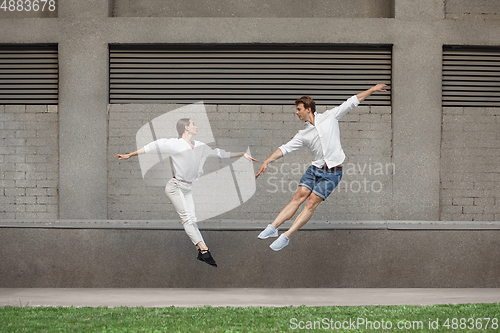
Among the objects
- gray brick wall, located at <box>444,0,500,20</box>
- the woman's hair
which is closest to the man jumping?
the woman's hair

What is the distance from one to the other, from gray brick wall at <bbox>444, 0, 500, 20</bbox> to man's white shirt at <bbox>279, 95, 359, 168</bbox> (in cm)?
351

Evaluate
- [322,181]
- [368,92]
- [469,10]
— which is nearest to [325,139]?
[322,181]

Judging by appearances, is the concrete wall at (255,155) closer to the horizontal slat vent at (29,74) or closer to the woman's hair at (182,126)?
the horizontal slat vent at (29,74)

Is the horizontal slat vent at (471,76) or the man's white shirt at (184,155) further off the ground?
the horizontal slat vent at (471,76)

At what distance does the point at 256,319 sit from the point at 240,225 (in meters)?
2.98

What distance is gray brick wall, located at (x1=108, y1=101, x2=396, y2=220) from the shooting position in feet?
31.1

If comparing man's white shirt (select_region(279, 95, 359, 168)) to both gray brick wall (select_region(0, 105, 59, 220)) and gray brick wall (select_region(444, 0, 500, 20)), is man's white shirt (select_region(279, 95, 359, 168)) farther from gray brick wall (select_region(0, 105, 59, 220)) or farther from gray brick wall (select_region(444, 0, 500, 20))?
gray brick wall (select_region(0, 105, 59, 220))

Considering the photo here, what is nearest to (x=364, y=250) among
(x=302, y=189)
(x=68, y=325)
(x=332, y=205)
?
(x=332, y=205)

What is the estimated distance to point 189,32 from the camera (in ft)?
31.1

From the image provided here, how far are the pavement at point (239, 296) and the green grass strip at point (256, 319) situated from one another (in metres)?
0.63

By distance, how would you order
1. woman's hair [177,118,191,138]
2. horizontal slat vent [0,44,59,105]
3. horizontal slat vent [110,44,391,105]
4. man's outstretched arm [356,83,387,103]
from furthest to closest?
horizontal slat vent [0,44,59,105]
horizontal slat vent [110,44,391,105]
woman's hair [177,118,191,138]
man's outstretched arm [356,83,387,103]

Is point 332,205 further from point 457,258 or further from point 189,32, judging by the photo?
point 189,32

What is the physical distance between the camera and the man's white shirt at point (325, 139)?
24.6ft

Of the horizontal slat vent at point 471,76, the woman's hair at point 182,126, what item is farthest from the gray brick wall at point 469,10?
the woman's hair at point 182,126
